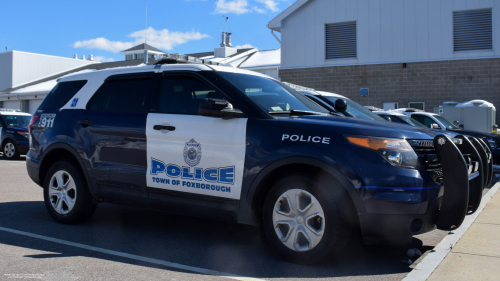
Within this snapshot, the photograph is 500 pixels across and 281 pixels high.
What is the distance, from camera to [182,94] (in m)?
4.91

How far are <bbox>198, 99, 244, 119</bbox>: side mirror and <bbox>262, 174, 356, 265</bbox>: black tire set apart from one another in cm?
78

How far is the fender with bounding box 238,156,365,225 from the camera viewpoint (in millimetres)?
3744

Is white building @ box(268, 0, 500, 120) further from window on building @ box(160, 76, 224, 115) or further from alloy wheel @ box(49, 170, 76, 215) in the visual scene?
alloy wheel @ box(49, 170, 76, 215)

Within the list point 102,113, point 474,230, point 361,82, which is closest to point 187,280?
point 102,113

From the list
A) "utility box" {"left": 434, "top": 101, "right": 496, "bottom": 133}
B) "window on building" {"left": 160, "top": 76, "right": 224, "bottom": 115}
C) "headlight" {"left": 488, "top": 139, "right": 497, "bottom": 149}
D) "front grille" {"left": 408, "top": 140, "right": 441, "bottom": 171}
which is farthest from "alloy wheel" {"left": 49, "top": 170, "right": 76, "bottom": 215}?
"utility box" {"left": 434, "top": 101, "right": 496, "bottom": 133}

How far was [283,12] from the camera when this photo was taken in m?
22.2

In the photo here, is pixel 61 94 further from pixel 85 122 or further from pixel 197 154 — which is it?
pixel 197 154

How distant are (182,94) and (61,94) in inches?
79.4

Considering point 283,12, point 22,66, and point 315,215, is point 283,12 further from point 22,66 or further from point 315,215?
point 22,66

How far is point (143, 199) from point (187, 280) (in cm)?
144

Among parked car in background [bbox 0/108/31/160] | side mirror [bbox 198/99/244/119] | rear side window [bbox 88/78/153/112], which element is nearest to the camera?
side mirror [bbox 198/99/244/119]

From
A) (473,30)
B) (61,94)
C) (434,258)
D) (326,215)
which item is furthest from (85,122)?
(473,30)

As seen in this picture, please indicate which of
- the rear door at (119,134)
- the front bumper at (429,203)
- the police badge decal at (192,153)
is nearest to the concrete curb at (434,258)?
the front bumper at (429,203)

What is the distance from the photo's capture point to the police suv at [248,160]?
3.74 meters
